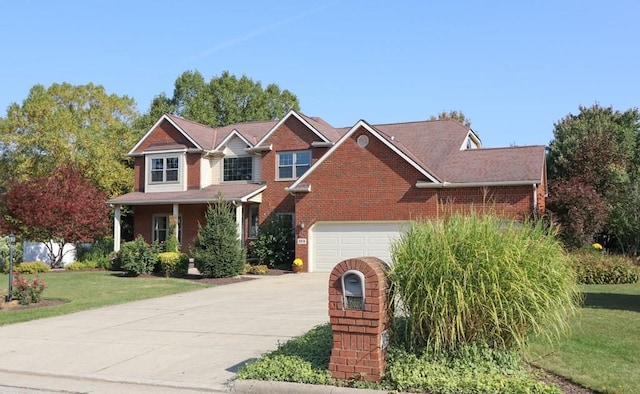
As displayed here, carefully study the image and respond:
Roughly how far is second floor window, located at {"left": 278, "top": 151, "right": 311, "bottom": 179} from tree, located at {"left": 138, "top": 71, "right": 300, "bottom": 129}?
2330 cm

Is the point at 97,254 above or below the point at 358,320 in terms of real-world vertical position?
above

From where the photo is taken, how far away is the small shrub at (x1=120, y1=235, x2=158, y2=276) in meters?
22.7

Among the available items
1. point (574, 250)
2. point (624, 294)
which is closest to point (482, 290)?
point (624, 294)

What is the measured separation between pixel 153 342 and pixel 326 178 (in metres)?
15.5

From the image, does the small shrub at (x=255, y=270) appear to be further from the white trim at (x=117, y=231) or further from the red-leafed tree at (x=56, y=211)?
the red-leafed tree at (x=56, y=211)

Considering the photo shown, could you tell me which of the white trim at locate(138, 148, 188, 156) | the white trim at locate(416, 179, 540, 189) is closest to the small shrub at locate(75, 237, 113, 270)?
the white trim at locate(138, 148, 188, 156)

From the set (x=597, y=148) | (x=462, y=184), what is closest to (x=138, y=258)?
(x=462, y=184)

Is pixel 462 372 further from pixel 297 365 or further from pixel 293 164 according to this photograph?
pixel 293 164

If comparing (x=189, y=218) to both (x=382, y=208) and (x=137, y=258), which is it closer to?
(x=137, y=258)

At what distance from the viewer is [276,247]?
85.2 ft

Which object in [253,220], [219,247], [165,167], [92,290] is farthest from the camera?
[165,167]

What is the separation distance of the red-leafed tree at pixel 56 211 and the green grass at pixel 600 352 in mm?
22766

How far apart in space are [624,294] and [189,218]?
855 inches

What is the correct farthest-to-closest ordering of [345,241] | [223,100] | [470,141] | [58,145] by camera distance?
[223,100], [58,145], [470,141], [345,241]
